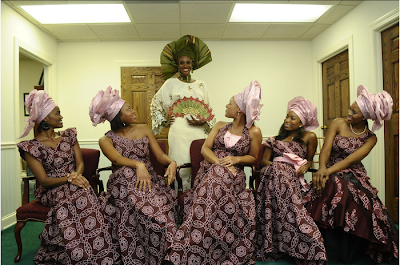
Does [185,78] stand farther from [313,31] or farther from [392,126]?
[313,31]

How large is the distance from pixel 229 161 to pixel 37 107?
Result: 6.08 ft

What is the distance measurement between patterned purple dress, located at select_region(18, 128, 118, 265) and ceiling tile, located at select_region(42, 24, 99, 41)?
144 inches

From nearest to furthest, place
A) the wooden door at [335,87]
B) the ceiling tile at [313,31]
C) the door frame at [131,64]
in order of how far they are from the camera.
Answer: the wooden door at [335,87]
the ceiling tile at [313,31]
the door frame at [131,64]

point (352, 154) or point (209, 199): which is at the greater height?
point (352, 154)

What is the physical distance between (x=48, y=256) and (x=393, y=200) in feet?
13.9

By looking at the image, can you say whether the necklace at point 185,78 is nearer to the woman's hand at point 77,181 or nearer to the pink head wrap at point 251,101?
the pink head wrap at point 251,101

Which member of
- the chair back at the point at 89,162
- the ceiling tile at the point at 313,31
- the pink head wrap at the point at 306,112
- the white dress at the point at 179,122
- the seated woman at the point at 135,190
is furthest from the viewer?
the ceiling tile at the point at 313,31

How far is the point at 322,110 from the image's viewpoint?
656 centimetres

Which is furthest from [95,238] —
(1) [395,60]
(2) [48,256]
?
(1) [395,60]

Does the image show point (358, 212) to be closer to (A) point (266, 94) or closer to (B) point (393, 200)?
(B) point (393, 200)

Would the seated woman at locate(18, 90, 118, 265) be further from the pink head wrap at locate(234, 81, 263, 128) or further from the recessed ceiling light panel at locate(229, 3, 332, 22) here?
the recessed ceiling light panel at locate(229, 3, 332, 22)

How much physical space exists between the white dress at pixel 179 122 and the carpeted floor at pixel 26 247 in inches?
59.2

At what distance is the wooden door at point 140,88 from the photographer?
264 inches

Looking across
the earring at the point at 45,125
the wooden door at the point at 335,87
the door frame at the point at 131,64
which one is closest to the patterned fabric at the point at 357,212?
the earring at the point at 45,125
